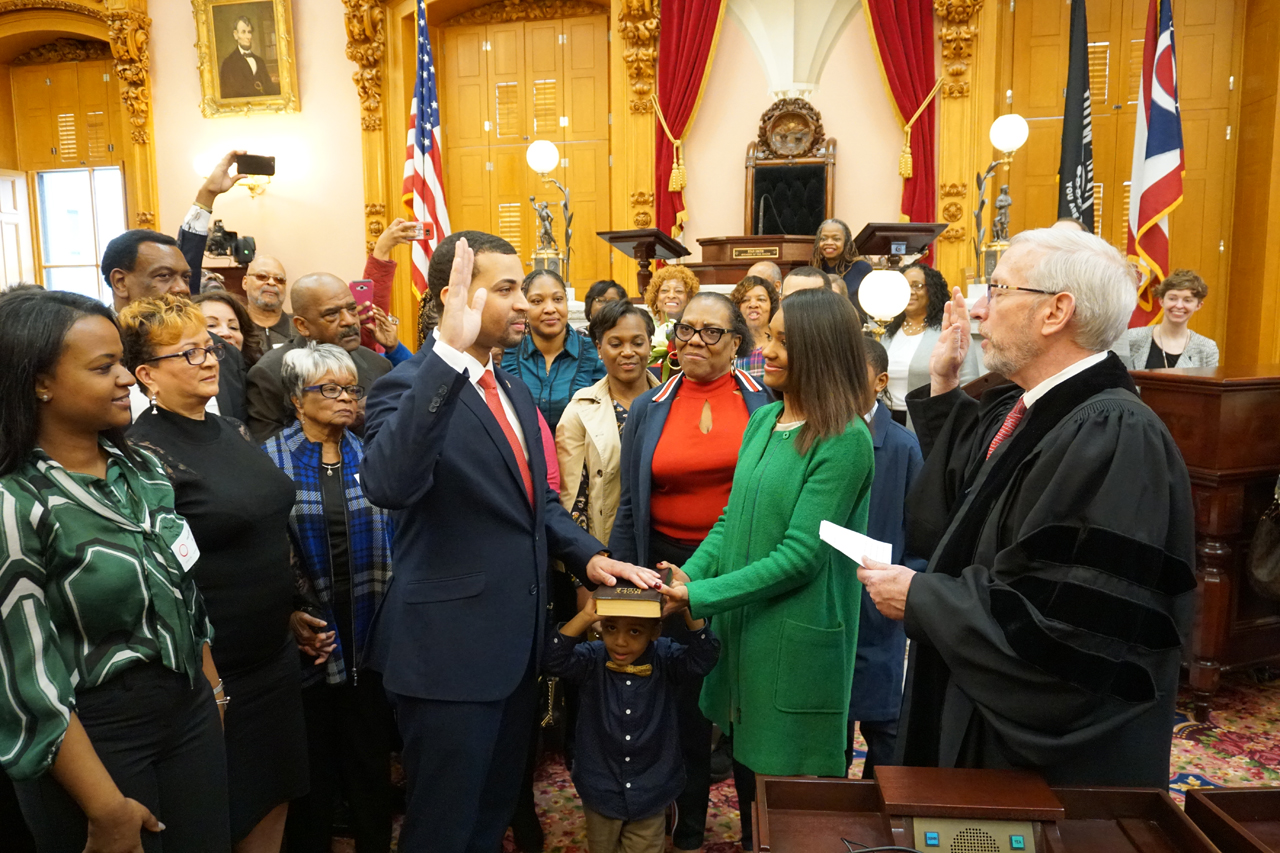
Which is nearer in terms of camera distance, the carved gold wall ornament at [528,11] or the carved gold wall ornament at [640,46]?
the carved gold wall ornament at [640,46]

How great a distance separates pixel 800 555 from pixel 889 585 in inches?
16.1

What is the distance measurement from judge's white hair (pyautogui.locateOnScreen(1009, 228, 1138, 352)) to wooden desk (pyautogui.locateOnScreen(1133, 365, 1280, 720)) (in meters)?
2.15

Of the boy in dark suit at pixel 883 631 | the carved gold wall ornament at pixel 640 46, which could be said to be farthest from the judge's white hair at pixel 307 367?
the carved gold wall ornament at pixel 640 46

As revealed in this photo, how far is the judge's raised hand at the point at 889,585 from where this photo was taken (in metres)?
1.56

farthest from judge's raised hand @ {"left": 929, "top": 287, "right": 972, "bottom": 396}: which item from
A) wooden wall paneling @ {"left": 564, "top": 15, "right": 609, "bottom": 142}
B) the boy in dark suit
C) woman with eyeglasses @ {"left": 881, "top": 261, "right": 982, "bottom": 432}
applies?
wooden wall paneling @ {"left": 564, "top": 15, "right": 609, "bottom": 142}

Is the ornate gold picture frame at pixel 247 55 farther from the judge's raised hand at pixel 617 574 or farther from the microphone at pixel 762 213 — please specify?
the judge's raised hand at pixel 617 574

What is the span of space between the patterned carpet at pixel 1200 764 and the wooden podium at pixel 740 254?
4.26 meters

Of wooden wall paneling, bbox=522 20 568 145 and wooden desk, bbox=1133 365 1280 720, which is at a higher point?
wooden wall paneling, bbox=522 20 568 145

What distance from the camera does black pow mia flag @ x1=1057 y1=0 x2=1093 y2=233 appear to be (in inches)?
277

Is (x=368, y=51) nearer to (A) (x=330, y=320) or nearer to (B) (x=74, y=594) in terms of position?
(A) (x=330, y=320)

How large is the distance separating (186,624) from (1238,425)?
361cm

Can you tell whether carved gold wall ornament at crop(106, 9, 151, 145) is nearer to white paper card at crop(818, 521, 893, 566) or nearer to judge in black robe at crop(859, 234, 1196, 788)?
white paper card at crop(818, 521, 893, 566)

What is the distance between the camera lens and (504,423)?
204 centimetres

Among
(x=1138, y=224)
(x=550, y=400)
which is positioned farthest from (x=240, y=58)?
(x=1138, y=224)
